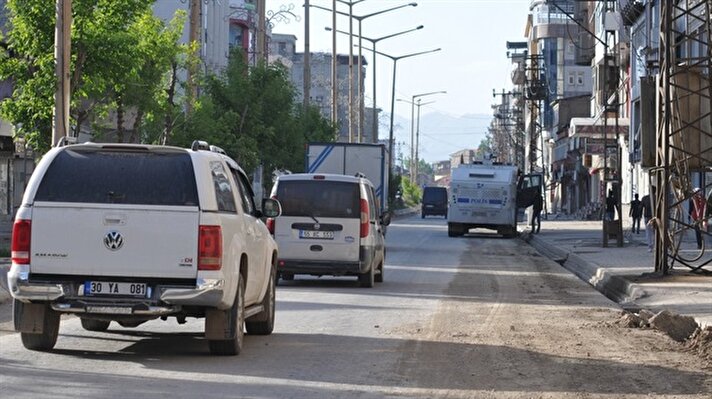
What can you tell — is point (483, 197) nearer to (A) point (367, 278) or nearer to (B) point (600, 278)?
(B) point (600, 278)

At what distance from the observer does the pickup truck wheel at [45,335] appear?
1276cm

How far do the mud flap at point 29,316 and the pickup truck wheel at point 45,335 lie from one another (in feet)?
0.04

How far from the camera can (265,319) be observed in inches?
599

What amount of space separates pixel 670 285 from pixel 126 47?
13.0 m

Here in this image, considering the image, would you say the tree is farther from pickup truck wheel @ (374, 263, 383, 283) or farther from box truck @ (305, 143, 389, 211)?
box truck @ (305, 143, 389, 211)

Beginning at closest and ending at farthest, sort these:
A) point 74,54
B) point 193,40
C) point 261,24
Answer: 1. point 74,54
2. point 193,40
3. point 261,24

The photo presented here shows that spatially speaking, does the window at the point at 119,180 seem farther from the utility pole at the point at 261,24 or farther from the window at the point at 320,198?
the utility pole at the point at 261,24

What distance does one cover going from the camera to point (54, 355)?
503 inches

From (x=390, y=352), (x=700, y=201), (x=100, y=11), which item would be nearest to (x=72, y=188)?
(x=390, y=352)

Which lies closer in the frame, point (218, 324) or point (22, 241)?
point (22, 241)

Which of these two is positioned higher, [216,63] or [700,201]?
[216,63]

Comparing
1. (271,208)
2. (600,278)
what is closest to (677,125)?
(600,278)

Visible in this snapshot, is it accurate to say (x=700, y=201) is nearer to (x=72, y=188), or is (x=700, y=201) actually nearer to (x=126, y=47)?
(x=126, y=47)

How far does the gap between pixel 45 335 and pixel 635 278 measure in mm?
15469
